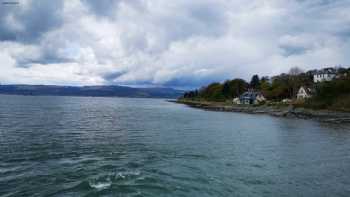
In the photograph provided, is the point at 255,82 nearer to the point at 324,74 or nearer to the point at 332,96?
the point at 324,74

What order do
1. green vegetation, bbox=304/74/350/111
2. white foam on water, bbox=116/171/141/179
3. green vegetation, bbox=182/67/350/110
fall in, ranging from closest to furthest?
white foam on water, bbox=116/171/141/179, green vegetation, bbox=304/74/350/111, green vegetation, bbox=182/67/350/110

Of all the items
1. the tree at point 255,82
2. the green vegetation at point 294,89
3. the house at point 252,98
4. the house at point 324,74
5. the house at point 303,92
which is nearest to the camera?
the green vegetation at point 294,89

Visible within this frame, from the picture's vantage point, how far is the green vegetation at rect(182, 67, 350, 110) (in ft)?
300

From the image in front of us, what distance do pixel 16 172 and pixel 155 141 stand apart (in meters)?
14.5

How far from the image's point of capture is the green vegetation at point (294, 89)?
91.4 m

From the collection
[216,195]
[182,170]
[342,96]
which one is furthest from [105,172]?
[342,96]

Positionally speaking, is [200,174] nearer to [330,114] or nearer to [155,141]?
[155,141]

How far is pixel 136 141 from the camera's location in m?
29.6

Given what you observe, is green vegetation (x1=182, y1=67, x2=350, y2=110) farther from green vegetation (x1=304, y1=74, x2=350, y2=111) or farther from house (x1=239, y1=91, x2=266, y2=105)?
house (x1=239, y1=91, x2=266, y2=105)

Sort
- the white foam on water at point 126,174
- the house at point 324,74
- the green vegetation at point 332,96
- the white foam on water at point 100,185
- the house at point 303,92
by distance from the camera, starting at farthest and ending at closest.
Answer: the house at point 324,74
the house at point 303,92
the green vegetation at point 332,96
the white foam on water at point 126,174
the white foam on water at point 100,185

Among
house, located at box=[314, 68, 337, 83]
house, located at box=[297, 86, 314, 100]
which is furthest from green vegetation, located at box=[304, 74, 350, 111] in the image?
house, located at box=[314, 68, 337, 83]

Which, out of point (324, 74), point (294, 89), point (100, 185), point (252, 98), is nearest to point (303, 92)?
point (294, 89)

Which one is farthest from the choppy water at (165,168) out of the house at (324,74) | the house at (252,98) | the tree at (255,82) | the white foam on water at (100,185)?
the tree at (255,82)

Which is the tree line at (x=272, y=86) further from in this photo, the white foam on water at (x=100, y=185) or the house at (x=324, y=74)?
the white foam on water at (x=100, y=185)
